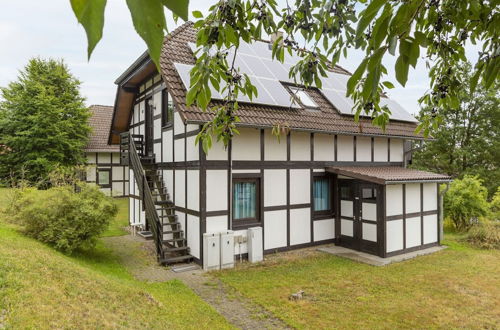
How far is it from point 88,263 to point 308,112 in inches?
255

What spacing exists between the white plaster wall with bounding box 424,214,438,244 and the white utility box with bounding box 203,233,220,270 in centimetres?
587

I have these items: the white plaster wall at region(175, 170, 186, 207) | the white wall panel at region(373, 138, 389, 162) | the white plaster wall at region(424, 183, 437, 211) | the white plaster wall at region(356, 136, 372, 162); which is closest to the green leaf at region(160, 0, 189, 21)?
the white plaster wall at region(175, 170, 186, 207)

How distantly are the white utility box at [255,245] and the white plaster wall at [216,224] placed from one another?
0.62m

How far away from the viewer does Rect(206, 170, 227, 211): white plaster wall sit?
7.42 m

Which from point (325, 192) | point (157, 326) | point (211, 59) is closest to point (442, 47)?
point (211, 59)

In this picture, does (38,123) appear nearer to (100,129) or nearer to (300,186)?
(100,129)

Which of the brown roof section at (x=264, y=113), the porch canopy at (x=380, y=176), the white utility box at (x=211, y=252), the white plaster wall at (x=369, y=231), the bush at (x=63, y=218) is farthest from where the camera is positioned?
the white plaster wall at (x=369, y=231)

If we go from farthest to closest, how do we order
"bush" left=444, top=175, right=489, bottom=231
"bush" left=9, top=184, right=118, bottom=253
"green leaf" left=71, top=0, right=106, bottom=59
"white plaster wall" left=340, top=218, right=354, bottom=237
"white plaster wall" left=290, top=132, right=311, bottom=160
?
"bush" left=444, top=175, right=489, bottom=231
"white plaster wall" left=340, top=218, right=354, bottom=237
"white plaster wall" left=290, top=132, right=311, bottom=160
"bush" left=9, top=184, right=118, bottom=253
"green leaf" left=71, top=0, right=106, bottom=59

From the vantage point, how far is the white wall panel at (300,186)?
28.3 ft

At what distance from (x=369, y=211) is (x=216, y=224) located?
3.97 meters

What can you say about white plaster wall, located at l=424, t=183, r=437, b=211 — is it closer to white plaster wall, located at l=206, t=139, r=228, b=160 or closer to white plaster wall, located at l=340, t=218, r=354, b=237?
white plaster wall, located at l=340, t=218, r=354, b=237

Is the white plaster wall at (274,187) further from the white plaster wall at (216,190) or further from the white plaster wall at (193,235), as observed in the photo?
the white plaster wall at (193,235)

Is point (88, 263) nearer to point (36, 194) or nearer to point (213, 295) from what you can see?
point (36, 194)

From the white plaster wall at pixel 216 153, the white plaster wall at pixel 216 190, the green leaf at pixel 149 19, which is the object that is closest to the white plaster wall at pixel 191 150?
the white plaster wall at pixel 216 153
